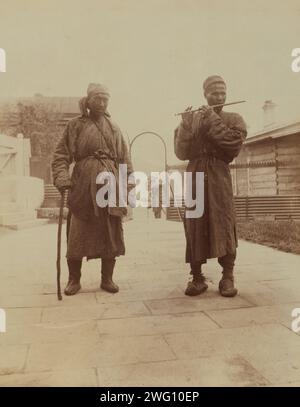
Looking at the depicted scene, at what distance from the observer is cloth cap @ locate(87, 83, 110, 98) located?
11.3 ft

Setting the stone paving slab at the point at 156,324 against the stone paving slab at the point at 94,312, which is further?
the stone paving slab at the point at 94,312

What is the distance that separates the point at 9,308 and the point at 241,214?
661cm

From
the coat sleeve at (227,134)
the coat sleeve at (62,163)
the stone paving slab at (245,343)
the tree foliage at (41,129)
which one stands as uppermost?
the tree foliage at (41,129)

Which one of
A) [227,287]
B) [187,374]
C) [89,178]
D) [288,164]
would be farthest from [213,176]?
[288,164]

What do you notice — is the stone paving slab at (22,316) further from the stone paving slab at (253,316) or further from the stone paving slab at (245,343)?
the stone paving slab at (253,316)

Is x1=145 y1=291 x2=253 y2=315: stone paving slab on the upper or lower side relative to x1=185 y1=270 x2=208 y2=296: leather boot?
lower

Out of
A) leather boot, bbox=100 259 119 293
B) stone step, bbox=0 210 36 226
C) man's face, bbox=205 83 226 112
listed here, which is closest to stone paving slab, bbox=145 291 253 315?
leather boot, bbox=100 259 119 293

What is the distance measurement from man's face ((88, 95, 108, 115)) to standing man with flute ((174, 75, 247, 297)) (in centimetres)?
57

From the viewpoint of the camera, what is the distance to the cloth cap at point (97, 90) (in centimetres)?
344

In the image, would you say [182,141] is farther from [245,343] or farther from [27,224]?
[27,224]

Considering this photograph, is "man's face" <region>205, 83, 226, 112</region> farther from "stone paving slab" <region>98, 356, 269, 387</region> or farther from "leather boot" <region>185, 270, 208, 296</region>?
"stone paving slab" <region>98, 356, 269, 387</region>

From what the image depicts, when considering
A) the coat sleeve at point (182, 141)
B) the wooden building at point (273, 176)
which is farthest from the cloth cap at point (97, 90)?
the wooden building at point (273, 176)

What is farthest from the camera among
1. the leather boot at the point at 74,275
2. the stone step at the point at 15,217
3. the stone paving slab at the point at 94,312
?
Result: the stone step at the point at 15,217
